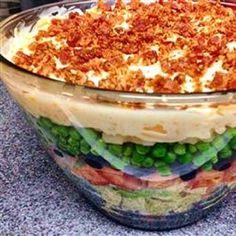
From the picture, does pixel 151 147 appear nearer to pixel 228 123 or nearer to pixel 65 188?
pixel 228 123

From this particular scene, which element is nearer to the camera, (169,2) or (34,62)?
(34,62)

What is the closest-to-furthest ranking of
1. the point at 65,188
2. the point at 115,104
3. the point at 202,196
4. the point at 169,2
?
the point at 115,104 → the point at 202,196 → the point at 65,188 → the point at 169,2

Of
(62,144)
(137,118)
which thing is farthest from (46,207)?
(137,118)

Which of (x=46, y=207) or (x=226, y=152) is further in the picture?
(x=46, y=207)

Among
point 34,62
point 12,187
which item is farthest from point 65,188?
point 34,62

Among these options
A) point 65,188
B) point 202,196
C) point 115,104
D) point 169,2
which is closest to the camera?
point 115,104

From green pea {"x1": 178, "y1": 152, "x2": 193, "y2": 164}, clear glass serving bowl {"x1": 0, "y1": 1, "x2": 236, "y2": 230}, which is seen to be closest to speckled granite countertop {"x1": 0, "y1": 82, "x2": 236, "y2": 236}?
clear glass serving bowl {"x1": 0, "y1": 1, "x2": 236, "y2": 230}

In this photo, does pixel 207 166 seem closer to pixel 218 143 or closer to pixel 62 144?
pixel 218 143

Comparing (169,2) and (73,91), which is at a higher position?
(73,91)

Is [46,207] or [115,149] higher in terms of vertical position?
[115,149]
